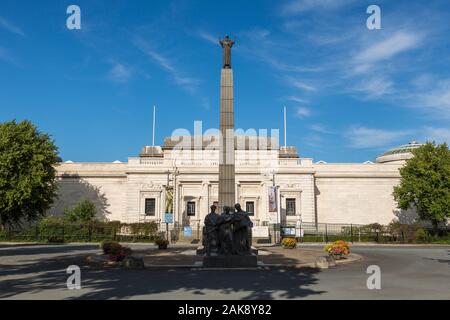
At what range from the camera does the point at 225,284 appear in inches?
478

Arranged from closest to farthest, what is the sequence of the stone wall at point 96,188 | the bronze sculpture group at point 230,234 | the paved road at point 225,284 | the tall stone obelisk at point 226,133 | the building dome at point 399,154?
the paved road at point 225,284
the bronze sculpture group at point 230,234
the tall stone obelisk at point 226,133
the stone wall at point 96,188
the building dome at point 399,154

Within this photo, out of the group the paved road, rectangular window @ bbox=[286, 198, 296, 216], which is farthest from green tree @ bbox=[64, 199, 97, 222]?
the paved road

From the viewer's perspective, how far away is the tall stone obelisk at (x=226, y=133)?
1997 centimetres

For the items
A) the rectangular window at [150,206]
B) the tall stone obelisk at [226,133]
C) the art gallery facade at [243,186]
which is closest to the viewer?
the tall stone obelisk at [226,133]

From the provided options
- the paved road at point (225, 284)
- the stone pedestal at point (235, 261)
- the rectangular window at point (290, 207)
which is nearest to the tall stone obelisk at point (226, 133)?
the stone pedestal at point (235, 261)

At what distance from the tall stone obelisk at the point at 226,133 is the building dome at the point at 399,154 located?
47.4 metres

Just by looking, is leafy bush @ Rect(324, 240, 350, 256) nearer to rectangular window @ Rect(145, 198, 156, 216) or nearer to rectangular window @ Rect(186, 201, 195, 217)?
rectangular window @ Rect(186, 201, 195, 217)

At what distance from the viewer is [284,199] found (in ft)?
171

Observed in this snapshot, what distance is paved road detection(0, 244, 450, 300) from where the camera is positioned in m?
10.4

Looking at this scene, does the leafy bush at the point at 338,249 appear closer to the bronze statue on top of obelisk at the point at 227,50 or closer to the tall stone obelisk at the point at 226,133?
the tall stone obelisk at the point at 226,133

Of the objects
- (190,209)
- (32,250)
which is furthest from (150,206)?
(32,250)
